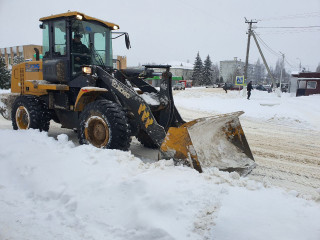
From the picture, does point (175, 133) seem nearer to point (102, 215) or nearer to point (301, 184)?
point (102, 215)

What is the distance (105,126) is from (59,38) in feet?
8.07

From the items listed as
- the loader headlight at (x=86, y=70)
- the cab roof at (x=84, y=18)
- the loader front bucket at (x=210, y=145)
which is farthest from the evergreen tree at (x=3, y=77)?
the loader front bucket at (x=210, y=145)

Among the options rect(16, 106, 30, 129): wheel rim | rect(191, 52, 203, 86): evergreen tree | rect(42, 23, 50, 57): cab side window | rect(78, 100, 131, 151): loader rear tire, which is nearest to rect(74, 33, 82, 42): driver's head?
rect(42, 23, 50, 57): cab side window

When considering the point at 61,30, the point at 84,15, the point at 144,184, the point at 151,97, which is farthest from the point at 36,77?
the point at 144,184

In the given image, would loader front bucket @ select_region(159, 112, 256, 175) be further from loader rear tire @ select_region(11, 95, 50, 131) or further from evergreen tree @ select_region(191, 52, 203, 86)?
evergreen tree @ select_region(191, 52, 203, 86)

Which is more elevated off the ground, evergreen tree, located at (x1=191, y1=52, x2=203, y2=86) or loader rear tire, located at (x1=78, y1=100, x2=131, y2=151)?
evergreen tree, located at (x1=191, y1=52, x2=203, y2=86)

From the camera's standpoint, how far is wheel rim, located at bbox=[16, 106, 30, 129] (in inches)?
248

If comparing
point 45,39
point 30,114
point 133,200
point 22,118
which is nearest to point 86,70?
point 45,39

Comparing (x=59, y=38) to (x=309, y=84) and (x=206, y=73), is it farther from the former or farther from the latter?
(x=206, y=73)

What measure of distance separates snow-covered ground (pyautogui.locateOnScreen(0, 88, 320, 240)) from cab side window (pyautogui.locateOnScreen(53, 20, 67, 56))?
223cm

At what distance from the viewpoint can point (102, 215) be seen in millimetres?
2805

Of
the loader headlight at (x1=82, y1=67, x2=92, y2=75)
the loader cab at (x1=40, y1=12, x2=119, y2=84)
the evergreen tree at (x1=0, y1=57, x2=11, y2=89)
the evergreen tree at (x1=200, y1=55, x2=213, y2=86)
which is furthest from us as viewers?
the evergreen tree at (x1=200, y1=55, x2=213, y2=86)

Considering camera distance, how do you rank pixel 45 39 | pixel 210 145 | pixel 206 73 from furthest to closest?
1. pixel 206 73
2. pixel 45 39
3. pixel 210 145

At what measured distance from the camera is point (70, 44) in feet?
18.2
